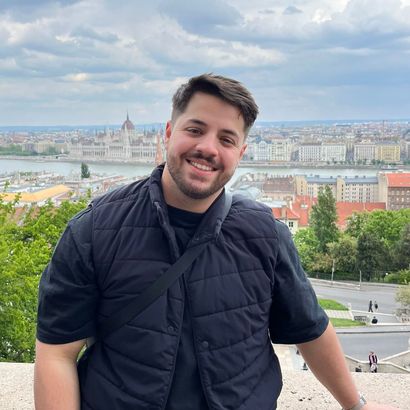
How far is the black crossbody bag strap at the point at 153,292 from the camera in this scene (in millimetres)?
832

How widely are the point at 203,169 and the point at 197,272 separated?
0.15 meters

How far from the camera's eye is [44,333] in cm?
86

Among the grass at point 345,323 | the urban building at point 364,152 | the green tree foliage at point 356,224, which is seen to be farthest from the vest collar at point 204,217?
the urban building at point 364,152

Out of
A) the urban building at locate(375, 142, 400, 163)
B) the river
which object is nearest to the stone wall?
the river

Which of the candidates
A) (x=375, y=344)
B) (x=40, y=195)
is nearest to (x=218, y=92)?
(x=375, y=344)

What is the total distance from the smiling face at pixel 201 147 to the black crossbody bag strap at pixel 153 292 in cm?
8

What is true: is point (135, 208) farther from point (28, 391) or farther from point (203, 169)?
point (28, 391)

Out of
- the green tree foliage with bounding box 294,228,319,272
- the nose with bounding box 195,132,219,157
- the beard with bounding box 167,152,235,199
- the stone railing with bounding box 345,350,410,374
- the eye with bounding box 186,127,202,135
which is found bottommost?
the green tree foliage with bounding box 294,228,319,272

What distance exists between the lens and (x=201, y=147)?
→ 0.85 meters

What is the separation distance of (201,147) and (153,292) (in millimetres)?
218

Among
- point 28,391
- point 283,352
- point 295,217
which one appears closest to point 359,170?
point 295,217

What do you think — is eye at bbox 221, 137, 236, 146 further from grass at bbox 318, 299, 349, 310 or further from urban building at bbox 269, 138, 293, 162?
urban building at bbox 269, 138, 293, 162

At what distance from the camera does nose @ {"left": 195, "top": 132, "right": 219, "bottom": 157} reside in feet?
2.79

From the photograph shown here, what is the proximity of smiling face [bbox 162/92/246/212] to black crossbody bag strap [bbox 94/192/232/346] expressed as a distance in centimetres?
8
